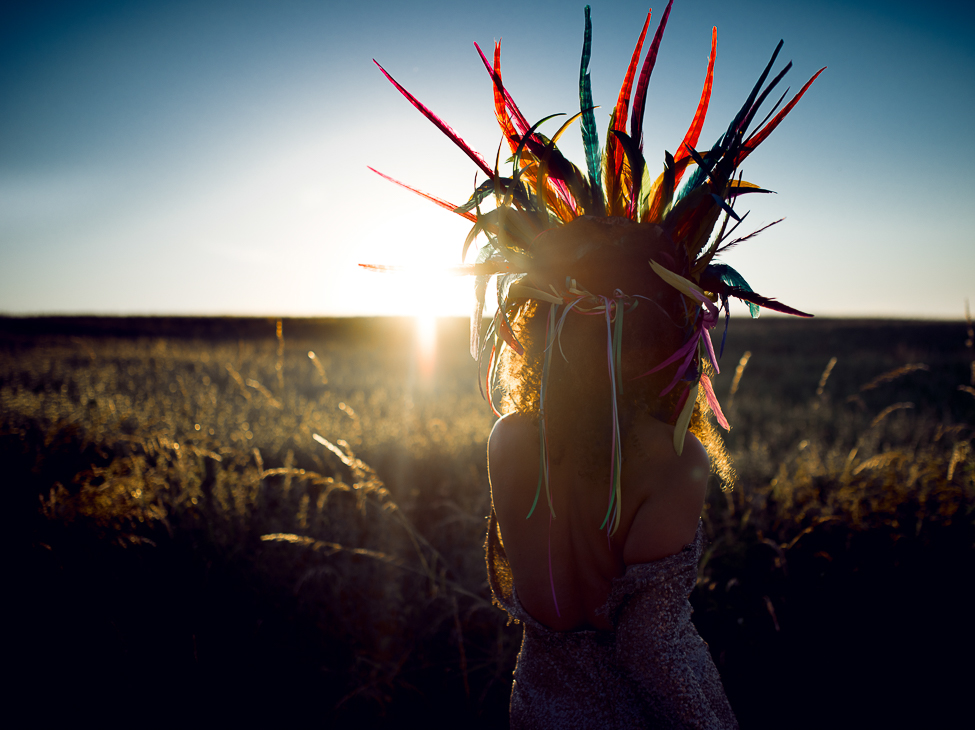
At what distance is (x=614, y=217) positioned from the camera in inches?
42.7

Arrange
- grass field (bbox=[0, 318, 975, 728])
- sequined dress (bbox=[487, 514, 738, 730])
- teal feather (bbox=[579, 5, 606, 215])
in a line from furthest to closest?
1. grass field (bbox=[0, 318, 975, 728])
2. teal feather (bbox=[579, 5, 606, 215])
3. sequined dress (bbox=[487, 514, 738, 730])

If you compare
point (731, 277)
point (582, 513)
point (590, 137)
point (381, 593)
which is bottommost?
point (381, 593)

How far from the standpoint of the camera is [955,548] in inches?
97.8

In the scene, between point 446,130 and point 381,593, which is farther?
point 381,593

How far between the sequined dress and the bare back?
A: 5cm

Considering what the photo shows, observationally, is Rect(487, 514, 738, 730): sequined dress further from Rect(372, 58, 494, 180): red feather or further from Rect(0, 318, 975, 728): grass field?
Rect(372, 58, 494, 180): red feather

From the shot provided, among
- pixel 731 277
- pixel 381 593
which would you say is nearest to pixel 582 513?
pixel 731 277

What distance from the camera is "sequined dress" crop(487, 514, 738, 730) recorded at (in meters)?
1.03

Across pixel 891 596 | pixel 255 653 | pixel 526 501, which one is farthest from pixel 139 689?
pixel 891 596

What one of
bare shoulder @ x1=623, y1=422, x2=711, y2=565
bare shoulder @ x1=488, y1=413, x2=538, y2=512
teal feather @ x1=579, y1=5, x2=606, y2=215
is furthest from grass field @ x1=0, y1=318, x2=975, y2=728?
teal feather @ x1=579, y1=5, x2=606, y2=215

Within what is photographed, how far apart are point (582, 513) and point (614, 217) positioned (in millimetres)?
777

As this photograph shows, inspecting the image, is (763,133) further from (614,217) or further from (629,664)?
(629,664)

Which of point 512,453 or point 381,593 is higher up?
point 512,453

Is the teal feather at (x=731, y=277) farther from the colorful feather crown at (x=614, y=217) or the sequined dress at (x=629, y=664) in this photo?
the sequined dress at (x=629, y=664)
